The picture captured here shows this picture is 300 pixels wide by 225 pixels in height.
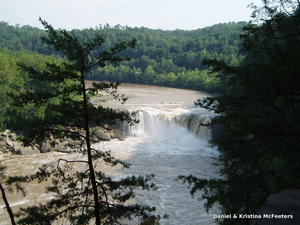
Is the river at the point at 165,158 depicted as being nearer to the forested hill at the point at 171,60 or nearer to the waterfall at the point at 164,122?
the waterfall at the point at 164,122

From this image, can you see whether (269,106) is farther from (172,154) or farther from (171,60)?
(171,60)

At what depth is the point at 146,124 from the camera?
140ft

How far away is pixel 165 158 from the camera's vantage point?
31.4 metres

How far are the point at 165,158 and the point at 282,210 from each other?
79.1 feet

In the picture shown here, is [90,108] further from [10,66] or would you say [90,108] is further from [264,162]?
[10,66]

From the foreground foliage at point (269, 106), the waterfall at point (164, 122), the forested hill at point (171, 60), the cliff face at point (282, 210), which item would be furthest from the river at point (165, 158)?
the forested hill at point (171, 60)

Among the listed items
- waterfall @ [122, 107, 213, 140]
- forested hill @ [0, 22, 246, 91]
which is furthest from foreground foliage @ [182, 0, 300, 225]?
forested hill @ [0, 22, 246, 91]

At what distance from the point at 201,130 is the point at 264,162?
27.2m

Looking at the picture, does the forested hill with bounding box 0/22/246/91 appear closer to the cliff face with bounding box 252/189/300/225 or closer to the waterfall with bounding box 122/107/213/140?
the waterfall with bounding box 122/107/213/140

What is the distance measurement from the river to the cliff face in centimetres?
365

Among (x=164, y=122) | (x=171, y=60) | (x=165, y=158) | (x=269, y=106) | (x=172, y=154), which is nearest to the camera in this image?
(x=269, y=106)

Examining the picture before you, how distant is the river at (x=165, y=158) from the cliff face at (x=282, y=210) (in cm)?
365

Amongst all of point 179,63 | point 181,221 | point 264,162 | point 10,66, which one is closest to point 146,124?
point 10,66

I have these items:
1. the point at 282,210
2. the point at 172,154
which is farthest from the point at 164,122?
the point at 282,210
